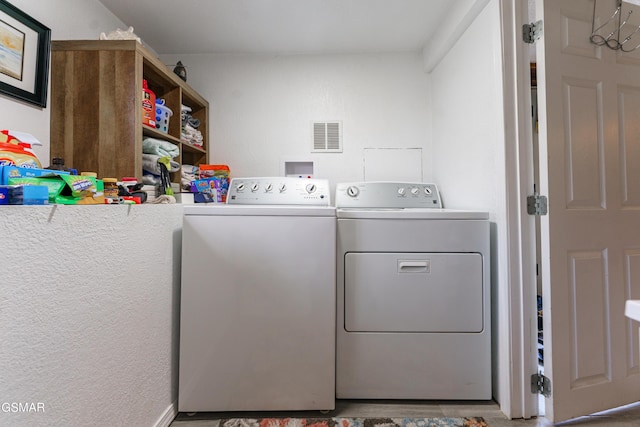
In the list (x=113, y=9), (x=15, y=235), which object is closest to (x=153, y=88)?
(x=113, y=9)

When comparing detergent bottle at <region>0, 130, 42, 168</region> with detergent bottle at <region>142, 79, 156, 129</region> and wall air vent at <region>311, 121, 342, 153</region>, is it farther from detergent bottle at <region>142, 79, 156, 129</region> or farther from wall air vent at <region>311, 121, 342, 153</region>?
wall air vent at <region>311, 121, 342, 153</region>

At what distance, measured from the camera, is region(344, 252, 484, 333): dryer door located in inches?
57.4

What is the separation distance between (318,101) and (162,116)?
1.15 m

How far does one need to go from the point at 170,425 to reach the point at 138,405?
0.32 metres

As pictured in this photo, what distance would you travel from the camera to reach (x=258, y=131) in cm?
238

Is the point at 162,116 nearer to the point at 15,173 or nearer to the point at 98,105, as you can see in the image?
the point at 98,105

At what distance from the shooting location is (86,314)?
33.7 inches

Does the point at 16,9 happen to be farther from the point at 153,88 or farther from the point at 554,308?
the point at 554,308

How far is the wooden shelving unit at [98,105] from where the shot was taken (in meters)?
1.51

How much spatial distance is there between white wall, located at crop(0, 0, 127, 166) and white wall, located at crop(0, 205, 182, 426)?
78 centimetres

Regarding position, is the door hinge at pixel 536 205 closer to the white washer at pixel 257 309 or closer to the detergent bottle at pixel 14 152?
the white washer at pixel 257 309

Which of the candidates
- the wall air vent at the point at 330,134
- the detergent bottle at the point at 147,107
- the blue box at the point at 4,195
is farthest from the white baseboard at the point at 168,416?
the wall air vent at the point at 330,134

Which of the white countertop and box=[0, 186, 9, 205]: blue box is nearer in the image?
the white countertop

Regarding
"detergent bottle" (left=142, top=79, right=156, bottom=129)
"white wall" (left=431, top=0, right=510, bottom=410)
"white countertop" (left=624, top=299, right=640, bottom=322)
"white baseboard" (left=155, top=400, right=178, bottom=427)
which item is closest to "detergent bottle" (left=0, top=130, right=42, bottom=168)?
"detergent bottle" (left=142, top=79, right=156, bottom=129)
